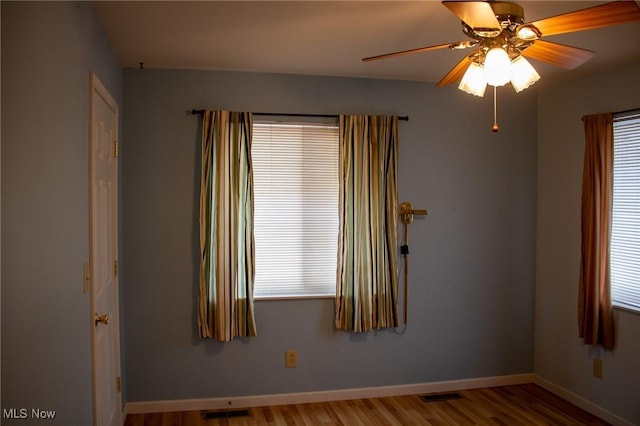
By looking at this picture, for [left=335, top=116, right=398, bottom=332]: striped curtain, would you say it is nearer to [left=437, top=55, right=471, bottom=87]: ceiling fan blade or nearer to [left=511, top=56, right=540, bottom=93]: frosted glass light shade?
[left=437, top=55, right=471, bottom=87]: ceiling fan blade

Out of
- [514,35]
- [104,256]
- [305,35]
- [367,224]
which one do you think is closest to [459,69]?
[514,35]

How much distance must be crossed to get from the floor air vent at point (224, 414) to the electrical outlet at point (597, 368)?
97.8 inches

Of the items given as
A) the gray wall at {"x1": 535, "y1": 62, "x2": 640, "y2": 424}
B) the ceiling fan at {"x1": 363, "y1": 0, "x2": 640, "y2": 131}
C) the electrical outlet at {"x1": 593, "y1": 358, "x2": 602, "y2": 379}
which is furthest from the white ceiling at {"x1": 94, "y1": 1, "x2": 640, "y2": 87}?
the electrical outlet at {"x1": 593, "y1": 358, "x2": 602, "y2": 379}

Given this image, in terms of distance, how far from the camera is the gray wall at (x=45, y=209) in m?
1.47

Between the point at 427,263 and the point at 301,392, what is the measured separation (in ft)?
4.53

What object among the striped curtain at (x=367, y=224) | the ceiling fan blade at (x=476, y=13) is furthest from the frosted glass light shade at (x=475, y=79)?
the striped curtain at (x=367, y=224)

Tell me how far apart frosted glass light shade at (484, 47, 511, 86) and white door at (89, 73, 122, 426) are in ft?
5.78

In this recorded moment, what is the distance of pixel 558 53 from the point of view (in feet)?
7.20

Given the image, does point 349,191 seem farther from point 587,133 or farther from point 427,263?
point 587,133

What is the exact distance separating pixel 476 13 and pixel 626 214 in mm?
2327

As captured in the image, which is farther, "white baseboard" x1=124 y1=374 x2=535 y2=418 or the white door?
"white baseboard" x1=124 y1=374 x2=535 y2=418

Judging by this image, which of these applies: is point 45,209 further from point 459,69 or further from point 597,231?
point 597,231

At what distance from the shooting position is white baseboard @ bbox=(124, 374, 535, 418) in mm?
3615

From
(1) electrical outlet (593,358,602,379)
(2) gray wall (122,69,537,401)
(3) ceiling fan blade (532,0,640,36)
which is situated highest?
(3) ceiling fan blade (532,0,640,36)
